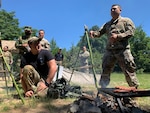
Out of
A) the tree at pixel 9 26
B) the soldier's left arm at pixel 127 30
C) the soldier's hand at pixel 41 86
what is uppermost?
the tree at pixel 9 26

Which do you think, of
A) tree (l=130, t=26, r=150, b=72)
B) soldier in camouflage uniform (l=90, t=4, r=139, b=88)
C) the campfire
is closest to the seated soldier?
the campfire

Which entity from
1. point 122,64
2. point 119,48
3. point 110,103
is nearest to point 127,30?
point 119,48

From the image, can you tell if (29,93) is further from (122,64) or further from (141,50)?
(141,50)

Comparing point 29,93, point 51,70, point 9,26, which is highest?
point 9,26

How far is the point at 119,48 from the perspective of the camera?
5.54 meters

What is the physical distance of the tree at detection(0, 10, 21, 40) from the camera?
40.2 meters

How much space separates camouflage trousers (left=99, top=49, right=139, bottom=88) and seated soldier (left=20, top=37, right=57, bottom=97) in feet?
4.05

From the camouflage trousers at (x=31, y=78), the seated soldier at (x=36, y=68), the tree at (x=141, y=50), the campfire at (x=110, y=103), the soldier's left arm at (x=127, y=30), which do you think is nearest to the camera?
the campfire at (x=110, y=103)

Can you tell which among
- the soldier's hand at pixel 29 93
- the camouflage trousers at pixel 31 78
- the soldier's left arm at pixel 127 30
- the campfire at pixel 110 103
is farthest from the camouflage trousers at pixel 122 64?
the soldier's hand at pixel 29 93

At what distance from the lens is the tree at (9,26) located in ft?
132

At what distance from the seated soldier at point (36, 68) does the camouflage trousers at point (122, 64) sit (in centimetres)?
124

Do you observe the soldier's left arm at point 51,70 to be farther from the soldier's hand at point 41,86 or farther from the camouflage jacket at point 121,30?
the camouflage jacket at point 121,30

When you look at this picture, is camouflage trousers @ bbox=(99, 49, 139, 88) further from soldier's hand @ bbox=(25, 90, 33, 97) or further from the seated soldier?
soldier's hand @ bbox=(25, 90, 33, 97)

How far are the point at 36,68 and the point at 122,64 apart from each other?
162cm
